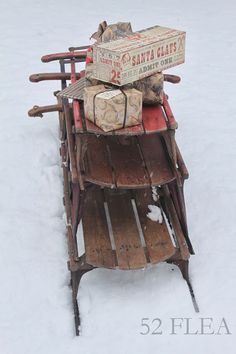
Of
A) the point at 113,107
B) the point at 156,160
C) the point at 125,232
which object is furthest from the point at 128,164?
the point at 113,107

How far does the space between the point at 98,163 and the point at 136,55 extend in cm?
86

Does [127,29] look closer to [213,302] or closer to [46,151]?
[46,151]

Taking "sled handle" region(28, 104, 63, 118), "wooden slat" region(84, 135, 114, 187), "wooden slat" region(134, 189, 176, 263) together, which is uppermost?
"wooden slat" region(84, 135, 114, 187)

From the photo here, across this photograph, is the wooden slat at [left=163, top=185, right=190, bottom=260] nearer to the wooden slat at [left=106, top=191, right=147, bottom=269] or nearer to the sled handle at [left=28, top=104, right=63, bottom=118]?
the wooden slat at [left=106, top=191, right=147, bottom=269]

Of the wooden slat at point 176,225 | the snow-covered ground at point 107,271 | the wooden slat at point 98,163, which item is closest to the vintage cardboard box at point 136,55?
the wooden slat at point 98,163

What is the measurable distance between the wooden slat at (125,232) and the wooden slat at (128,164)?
1.55 feet

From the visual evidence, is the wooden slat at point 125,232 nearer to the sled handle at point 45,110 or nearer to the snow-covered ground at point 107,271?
the snow-covered ground at point 107,271

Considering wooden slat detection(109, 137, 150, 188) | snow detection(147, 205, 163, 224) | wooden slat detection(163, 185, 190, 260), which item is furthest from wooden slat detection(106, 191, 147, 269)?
wooden slat detection(109, 137, 150, 188)

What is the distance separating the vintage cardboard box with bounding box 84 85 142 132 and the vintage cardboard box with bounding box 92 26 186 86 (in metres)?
0.12

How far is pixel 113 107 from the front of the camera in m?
3.46

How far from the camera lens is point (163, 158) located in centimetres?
404

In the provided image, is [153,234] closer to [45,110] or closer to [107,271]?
[107,271]

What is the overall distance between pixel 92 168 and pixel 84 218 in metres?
0.54

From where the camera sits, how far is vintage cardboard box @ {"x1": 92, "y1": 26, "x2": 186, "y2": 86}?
352 centimetres
